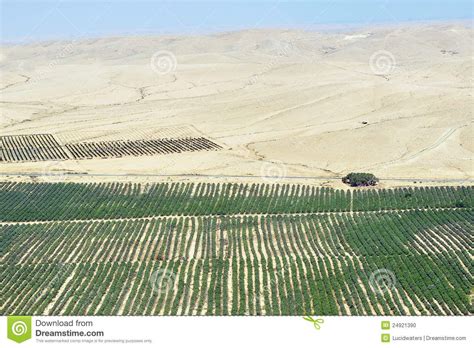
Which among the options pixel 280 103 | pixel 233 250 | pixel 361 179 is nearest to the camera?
pixel 233 250

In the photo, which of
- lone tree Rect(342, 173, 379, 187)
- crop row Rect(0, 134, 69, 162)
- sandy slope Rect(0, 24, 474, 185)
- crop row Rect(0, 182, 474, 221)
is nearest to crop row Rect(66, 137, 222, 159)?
crop row Rect(0, 134, 69, 162)

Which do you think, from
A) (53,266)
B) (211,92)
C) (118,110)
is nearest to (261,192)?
(53,266)

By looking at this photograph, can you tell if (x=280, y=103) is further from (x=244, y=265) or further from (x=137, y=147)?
(x=244, y=265)
